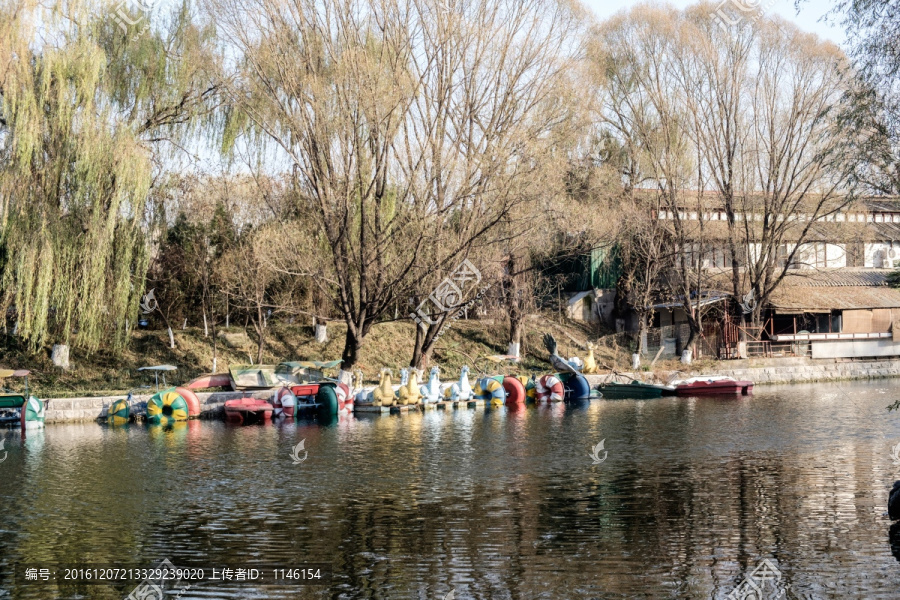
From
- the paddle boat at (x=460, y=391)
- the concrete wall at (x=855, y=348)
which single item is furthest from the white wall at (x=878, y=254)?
the paddle boat at (x=460, y=391)

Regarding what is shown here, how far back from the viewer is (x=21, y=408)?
27.9 metres

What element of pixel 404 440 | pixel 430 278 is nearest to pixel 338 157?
pixel 430 278

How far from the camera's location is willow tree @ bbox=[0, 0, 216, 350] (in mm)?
28859

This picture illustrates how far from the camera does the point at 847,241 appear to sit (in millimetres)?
48312

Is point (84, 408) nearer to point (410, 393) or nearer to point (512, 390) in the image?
point (410, 393)

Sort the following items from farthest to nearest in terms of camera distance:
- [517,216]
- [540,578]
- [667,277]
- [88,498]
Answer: [667,277]
[517,216]
[88,498]
[540,578]

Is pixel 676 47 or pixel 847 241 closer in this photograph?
pixel 676 47

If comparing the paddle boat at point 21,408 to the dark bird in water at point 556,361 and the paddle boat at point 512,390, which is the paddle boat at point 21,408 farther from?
the dark bird in water at point 556,361

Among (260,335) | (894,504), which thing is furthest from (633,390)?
(894,504)

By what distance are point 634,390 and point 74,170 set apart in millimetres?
22359

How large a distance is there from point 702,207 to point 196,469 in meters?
32.8

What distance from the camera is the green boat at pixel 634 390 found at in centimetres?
3641

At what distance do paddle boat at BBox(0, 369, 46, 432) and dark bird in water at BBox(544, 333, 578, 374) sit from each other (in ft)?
63.7

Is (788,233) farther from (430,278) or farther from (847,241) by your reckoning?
(430,278)
